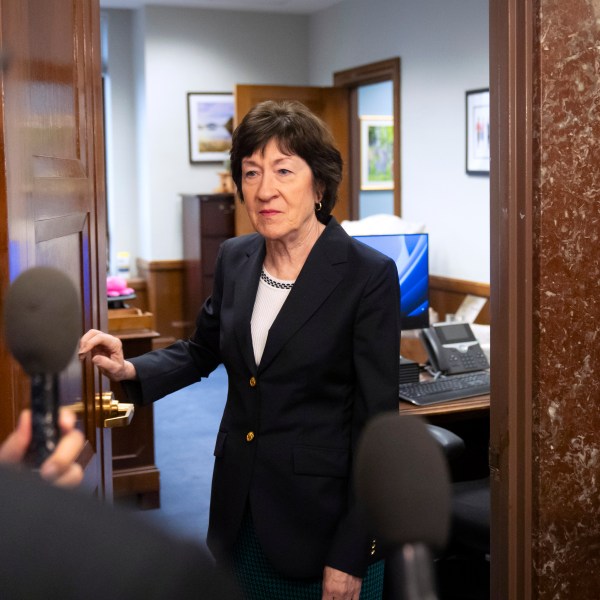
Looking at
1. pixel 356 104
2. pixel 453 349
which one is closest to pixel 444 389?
pixel 453 349

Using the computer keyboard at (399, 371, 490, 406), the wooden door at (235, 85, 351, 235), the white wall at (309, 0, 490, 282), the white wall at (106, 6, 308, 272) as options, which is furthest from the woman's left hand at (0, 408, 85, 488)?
the white wall at (106, 6, 308, 272)

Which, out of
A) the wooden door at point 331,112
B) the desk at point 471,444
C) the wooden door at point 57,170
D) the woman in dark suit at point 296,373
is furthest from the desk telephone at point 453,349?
the wooden door at point 331,112

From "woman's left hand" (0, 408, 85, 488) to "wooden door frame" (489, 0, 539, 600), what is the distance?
4.70 feet

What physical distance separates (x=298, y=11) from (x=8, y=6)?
7.55m

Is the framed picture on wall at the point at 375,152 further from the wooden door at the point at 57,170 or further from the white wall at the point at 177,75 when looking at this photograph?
the wooden door at the point at 57,170

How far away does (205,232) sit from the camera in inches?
304

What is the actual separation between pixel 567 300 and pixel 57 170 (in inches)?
41.4

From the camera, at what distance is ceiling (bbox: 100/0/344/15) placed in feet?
25.8

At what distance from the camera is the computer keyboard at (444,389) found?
3148 mm

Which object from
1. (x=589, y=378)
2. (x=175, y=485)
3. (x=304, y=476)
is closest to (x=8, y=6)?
(x=304, y=476)

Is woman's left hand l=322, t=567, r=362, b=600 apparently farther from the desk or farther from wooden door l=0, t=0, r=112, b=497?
the desk

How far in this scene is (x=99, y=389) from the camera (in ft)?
6.21

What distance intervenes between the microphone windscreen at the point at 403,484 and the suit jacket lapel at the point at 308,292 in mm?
1199

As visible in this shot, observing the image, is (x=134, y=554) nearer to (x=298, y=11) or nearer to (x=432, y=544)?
(x=432, y=544)
